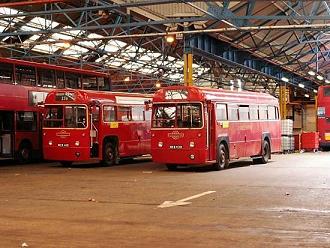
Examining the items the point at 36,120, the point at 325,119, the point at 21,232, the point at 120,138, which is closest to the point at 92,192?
the point at 21,232

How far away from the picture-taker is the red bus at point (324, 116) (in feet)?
129

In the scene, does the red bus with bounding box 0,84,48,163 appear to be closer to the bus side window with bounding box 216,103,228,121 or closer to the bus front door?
the bus front door

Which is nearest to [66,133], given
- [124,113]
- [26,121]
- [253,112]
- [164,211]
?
[124,113]

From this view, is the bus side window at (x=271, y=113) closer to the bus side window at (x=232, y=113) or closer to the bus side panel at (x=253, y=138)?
the bus side panel at (x=253, y=138)

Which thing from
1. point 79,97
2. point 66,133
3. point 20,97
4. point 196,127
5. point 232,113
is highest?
point 20,97

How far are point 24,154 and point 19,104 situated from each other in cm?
235

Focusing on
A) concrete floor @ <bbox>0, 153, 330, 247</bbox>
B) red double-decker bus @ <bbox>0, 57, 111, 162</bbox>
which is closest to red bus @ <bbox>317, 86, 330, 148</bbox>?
red double-decker bus @ <bbox>0, 57, 111, 162</bbox>

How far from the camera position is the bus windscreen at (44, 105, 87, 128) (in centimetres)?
2262

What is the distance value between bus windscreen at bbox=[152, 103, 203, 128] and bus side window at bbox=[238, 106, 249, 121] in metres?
3.12

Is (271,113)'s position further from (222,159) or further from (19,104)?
(19,104)

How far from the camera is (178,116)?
67.6 ft

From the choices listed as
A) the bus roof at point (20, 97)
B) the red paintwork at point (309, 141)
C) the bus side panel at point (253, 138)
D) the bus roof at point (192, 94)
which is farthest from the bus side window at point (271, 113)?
the red paintwork at point (309, 141)

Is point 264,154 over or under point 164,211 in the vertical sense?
over

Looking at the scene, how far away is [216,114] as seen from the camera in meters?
20.8
